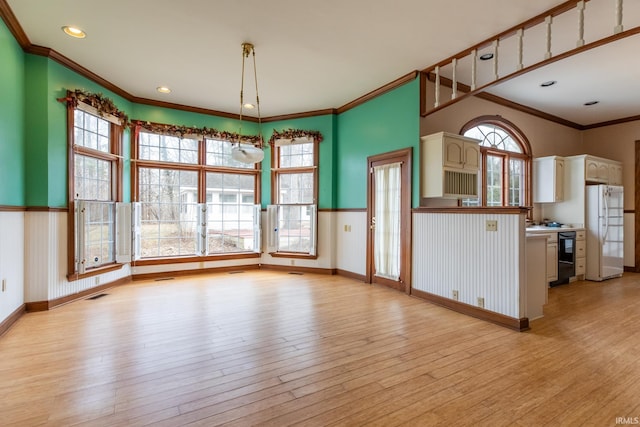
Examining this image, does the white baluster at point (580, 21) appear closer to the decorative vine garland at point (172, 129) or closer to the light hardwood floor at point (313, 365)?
the light hardwood floor at point (313, 365)

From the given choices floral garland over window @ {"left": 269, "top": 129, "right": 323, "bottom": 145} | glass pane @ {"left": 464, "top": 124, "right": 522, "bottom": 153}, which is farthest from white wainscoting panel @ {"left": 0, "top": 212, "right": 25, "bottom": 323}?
glass pane @ {"left": 464, "top": 124, "right": 522, "bottom": 153}

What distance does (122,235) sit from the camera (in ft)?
15.8

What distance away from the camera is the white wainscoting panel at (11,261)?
119 inches

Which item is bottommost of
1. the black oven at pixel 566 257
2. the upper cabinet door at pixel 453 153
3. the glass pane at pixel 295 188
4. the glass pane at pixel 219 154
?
the black oven at pixel 566 257

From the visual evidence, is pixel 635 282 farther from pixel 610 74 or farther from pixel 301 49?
pixel 301 49

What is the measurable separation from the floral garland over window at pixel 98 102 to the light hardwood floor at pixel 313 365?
259 centimetres

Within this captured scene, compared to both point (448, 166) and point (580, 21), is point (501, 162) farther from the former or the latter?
point (580, 21)

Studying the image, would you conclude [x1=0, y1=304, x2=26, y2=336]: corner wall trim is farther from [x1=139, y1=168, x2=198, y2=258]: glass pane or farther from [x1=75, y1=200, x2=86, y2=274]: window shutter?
[x1=139, y1=168, x2=198, y2=258]: glass pane

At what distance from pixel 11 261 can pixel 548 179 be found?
7.76 m

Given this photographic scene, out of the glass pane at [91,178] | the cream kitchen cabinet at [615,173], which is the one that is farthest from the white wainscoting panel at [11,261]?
the cream kitchen cabinet at [615,173]

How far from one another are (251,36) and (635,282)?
278 inches

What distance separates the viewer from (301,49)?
144 inches

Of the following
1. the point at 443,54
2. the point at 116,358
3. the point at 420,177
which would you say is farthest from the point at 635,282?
the point at 116,358

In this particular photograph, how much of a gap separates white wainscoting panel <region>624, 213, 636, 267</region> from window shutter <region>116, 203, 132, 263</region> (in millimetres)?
9191
